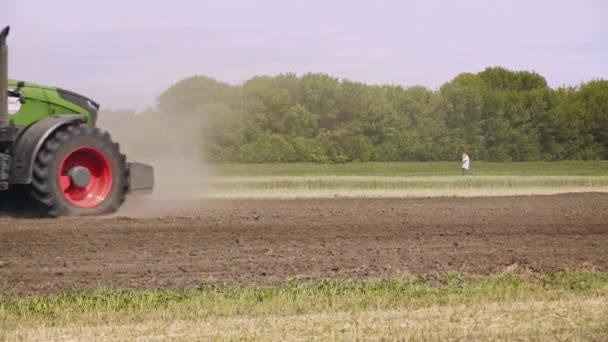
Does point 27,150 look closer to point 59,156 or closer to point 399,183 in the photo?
point 59,156

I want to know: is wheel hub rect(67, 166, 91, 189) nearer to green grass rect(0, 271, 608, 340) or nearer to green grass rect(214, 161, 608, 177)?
→ green grass rect(0, 271, 608, 340)

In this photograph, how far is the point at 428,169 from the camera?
38562 mm

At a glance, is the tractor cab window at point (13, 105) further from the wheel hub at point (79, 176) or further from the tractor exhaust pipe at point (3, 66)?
the wheel hub at point (79, 176)

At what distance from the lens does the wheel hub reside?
11727mm

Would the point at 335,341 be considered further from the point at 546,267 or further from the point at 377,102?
the point at 377,102

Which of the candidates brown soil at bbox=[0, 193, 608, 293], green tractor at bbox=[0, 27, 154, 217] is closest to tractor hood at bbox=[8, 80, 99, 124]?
green tractor at bbox=[0, 27, 154, 217]

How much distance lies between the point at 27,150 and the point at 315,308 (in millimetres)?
5290

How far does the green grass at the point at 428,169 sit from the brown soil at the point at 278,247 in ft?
59.6

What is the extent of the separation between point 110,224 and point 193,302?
4038 millimetres

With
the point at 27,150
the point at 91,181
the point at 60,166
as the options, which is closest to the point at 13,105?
the point at 27,150

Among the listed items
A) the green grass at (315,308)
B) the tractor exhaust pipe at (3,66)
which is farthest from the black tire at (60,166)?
the green grass at (315,308)

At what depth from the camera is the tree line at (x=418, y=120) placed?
28.7m

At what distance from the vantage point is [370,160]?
125ft

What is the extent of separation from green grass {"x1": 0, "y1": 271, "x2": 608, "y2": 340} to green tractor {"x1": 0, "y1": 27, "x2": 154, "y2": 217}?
394 centimetres
